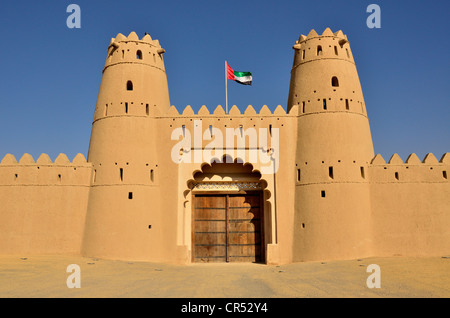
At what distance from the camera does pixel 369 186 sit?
1922 centimetres

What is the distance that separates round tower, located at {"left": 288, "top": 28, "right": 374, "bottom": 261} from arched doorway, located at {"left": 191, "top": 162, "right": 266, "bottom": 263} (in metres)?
2.54

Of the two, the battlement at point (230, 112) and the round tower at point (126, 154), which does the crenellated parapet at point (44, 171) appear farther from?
the battlement at point (230, 112)

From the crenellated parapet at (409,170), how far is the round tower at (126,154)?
11764 millimetres

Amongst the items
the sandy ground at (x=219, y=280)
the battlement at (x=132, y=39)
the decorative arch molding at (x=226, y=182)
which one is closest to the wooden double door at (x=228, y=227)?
the decorative arch molding at (x=226, y=182)

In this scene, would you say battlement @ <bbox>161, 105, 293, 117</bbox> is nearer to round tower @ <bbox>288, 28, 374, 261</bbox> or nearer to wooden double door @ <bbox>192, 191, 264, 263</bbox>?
round tower @ <bbox>288, 28, 374, 261</bbox>

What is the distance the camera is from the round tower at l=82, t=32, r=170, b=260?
18.6 meters

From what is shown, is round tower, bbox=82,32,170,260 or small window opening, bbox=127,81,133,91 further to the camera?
small window opening, bbox=127,81,133,91

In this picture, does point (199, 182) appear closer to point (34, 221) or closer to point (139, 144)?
point (139, 144)

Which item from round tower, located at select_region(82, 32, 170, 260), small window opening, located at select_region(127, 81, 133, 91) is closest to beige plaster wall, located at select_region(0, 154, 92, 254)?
round tower, located at select_region(82, 32, 170, 260)

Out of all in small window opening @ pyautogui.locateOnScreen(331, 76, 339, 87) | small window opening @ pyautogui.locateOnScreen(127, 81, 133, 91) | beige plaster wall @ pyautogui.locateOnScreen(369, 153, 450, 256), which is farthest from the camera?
small window opening @ pyautogui.locateOnScreen(127, 81, 133, 91)

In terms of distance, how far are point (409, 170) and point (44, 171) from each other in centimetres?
1961

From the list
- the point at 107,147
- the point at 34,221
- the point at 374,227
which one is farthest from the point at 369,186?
the point at 34,221

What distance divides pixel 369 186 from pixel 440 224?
13.0ft
